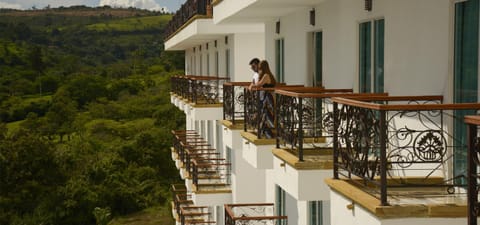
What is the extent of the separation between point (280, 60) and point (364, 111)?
1082cm

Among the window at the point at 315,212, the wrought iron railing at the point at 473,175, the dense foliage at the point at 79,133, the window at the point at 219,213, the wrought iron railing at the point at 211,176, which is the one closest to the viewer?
the wrought iron railing at the point at 473,175

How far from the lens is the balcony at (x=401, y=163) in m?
6.50

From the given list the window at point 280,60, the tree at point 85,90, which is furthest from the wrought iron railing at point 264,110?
the tree at point 85,90

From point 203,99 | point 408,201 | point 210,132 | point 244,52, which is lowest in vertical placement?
point 210,132

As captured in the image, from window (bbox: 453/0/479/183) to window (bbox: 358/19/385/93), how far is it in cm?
246

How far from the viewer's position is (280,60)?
1800 cm

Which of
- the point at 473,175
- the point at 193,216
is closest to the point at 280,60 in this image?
the point at 193,216

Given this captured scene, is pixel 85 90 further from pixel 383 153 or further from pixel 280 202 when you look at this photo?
pixel 383 153

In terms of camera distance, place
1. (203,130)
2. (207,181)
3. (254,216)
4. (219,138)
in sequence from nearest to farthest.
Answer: (254,216) → (207,181) → (219,138) → (203,130)

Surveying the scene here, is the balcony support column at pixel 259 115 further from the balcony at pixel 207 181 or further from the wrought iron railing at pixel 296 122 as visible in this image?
the balcony at pixel 207 181

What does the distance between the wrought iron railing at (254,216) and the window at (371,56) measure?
492cm

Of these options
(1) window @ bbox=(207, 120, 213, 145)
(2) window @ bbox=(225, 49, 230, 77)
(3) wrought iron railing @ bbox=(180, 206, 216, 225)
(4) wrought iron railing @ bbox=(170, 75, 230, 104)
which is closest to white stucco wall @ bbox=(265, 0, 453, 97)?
(4) wrought iron railing @ bbox=(170, 75, 230, 104)

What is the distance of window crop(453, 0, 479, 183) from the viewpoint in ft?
25.7

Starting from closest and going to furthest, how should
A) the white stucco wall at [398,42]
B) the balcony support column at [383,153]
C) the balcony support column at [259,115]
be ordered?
1. the balcony support column at [383,153]
2. the white stucco wall at [398,42]
3. the balcony support column at [259,115]
